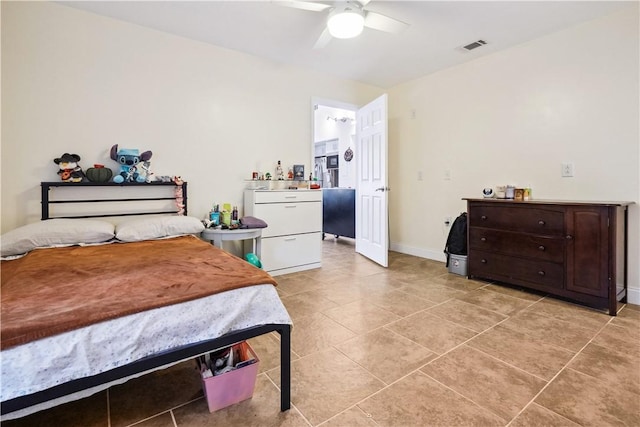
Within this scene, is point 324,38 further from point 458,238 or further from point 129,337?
point 129,337

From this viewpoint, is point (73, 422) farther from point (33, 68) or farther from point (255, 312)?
point (33, 68)

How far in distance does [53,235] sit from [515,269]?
3.64m

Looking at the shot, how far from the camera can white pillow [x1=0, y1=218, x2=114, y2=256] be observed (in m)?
1.99

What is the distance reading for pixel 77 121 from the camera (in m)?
2.62

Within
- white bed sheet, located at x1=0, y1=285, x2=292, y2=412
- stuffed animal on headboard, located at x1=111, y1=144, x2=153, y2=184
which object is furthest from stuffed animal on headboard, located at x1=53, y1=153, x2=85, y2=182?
white bed sheet, located at x1=0, y1=285, x2=292, y2=412

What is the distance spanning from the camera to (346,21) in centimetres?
229

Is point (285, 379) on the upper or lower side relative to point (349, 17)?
lower

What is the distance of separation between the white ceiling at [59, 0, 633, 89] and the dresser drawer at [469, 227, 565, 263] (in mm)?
1853

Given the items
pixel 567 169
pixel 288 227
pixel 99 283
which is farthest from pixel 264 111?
pixel 567 169

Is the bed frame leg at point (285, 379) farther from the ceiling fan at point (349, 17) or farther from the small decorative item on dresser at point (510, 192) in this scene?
the small decorative item on dresser at point (510, 192)

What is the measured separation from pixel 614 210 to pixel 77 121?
4228mm

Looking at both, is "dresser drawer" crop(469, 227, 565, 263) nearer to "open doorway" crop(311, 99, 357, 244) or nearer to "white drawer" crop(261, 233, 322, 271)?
"white drawer" crop(261, 233, 322, 271)

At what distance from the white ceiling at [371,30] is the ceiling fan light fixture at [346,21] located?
13.4 inches

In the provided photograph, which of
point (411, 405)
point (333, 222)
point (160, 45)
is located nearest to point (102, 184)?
point (160, 45)
